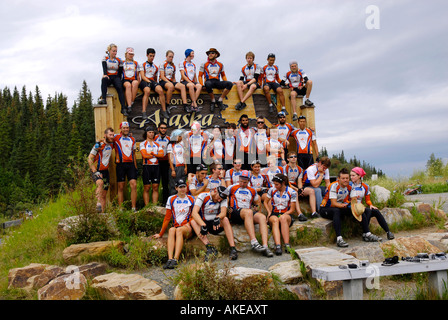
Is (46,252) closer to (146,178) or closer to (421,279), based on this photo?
(146,178)

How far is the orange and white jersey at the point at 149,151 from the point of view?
8.55 m

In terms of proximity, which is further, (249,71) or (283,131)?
(249,71)

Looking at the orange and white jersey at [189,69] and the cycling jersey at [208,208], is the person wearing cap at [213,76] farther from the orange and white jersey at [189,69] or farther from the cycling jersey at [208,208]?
the cycling jersey at [208,208]

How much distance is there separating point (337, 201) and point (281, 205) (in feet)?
4.71

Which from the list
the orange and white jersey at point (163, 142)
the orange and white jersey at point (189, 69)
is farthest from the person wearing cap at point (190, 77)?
the orange and white jersey at point (163, 142)

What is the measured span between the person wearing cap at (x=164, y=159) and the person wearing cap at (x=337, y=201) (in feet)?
12.5

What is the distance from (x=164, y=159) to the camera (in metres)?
8.95

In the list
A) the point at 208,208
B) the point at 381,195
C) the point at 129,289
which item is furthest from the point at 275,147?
the point at 129,289

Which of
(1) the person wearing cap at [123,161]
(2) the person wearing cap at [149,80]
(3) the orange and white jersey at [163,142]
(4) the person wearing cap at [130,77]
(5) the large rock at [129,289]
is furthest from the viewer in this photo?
(2) the person wearing cap at [149,80]

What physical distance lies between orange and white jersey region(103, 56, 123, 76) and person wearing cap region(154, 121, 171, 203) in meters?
2.08

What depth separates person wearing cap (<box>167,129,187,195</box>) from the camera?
862cm

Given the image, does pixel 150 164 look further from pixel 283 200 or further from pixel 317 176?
pixel 317 176
